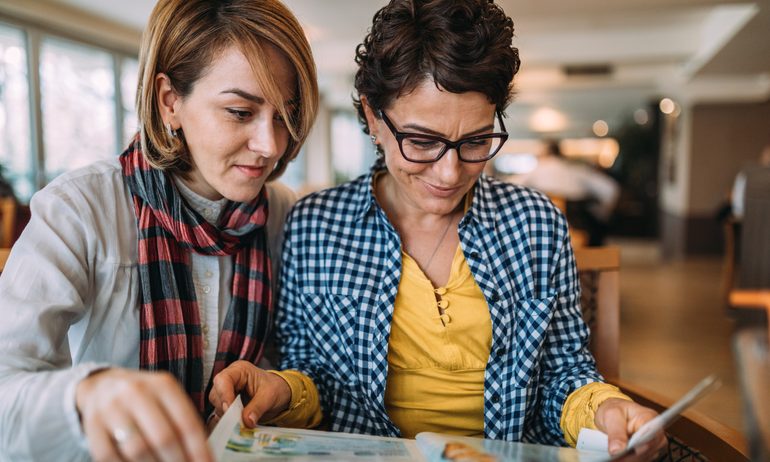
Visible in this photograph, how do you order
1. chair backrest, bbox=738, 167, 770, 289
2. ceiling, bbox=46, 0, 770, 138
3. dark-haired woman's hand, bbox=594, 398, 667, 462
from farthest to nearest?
ceiling, bbox=46, 0, 770, 138
chair backrest, bbox=738, 167, 770, 289
dark-haired woman's hand, bbox=594, 398, 667, 462

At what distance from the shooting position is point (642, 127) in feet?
47.6

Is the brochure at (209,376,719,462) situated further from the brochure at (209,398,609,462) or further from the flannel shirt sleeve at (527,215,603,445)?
the flannel shirt sleeve at (527,215,603,445)

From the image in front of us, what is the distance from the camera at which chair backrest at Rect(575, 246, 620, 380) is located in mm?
1410

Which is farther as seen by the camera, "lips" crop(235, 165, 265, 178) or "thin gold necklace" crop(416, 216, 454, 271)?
"thin gold necklace" crop(416, 216, 454, 271)

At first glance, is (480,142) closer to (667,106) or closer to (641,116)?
(667,106)

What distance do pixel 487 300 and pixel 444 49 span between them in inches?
19.2

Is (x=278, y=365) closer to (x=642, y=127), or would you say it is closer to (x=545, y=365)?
(x=545, y=365)

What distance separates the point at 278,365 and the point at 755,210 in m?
3.50

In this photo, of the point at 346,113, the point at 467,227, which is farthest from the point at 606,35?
the point at 467,227

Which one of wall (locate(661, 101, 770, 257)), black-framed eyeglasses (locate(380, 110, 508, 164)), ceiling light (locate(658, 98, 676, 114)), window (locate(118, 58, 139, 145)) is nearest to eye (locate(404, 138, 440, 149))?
black-framed eyeglasses (locate(380, 110, 508, 164))

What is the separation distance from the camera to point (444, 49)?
1094 mm

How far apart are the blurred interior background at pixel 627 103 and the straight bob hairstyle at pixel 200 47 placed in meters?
0.62

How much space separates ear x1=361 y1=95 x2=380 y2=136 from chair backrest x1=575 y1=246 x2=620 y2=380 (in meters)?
0.55

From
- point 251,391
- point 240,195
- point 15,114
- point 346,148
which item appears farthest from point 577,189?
point 346,148
